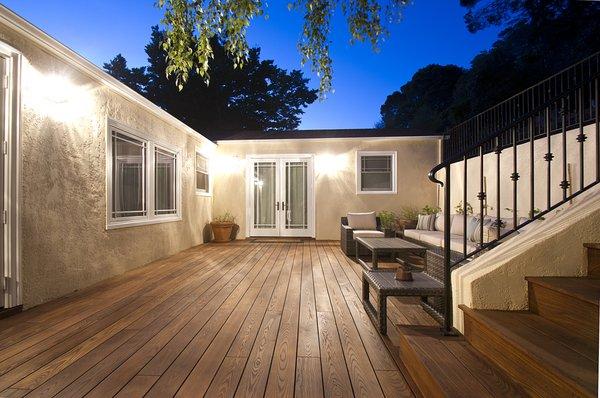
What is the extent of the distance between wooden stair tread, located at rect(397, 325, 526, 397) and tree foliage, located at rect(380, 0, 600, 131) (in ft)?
47.0

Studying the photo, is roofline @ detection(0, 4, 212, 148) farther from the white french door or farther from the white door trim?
the white french door

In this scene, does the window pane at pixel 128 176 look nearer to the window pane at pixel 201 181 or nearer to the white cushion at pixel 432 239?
the window pane at pixel 201 181

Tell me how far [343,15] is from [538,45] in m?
15.8

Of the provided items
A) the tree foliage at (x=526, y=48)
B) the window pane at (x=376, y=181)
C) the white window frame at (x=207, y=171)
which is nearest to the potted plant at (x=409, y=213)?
the window pane at (x=376, y=181)

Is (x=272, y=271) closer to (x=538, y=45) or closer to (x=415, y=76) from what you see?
(x=538, y=45)

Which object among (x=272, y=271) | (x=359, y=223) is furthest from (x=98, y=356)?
(x=359, y=223)

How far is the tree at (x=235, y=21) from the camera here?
6.93 feet

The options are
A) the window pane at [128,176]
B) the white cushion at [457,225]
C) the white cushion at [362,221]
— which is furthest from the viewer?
the white cushion at [362,221]

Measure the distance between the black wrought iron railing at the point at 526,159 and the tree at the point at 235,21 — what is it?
1125 mm

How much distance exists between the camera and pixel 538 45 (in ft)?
43.8

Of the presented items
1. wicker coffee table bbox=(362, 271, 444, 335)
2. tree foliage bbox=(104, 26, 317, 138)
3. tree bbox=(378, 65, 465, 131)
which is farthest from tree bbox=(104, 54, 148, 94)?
wicker coffee table bbox=(362, 271, 444, 335)

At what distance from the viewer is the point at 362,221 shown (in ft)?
21.6

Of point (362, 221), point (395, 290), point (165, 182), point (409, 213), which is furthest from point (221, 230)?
point (395, 290)

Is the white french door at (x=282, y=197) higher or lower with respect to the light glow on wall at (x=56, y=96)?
lower
